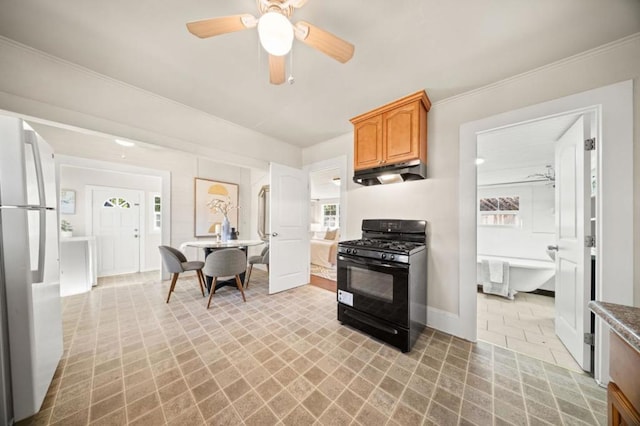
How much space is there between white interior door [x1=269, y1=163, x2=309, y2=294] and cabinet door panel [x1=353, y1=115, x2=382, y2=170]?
127 centimetres

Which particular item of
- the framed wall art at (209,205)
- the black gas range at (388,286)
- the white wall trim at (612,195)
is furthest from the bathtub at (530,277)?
the framed wall art at (209,205)

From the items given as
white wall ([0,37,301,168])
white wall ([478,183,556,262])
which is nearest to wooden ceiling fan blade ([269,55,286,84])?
white wall ([0,37,301,168])

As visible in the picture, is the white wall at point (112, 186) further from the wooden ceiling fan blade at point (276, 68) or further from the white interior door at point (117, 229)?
the wooden ceiling fan blade at point (276, 68)

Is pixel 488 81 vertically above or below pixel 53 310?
above

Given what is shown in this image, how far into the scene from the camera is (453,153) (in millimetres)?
2135

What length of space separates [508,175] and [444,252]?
3.08 metres

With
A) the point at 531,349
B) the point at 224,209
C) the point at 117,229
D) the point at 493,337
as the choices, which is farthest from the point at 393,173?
the point at 117,229

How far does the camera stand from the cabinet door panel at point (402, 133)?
2.09m

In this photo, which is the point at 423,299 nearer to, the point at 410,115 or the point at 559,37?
the point at 410,115

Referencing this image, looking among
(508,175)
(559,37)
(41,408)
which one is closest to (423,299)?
(559,37)

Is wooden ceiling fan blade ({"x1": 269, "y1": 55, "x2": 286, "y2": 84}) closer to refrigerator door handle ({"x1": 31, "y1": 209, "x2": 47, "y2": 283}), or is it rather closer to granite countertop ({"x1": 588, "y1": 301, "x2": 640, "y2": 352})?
refrigerator door handle ({"x1": 31, "y1": 209, "x2": 47, "y2": 283})

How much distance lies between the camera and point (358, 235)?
289cm

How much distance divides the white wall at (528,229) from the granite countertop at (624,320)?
4252 mm

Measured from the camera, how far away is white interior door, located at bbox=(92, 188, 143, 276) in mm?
3924
